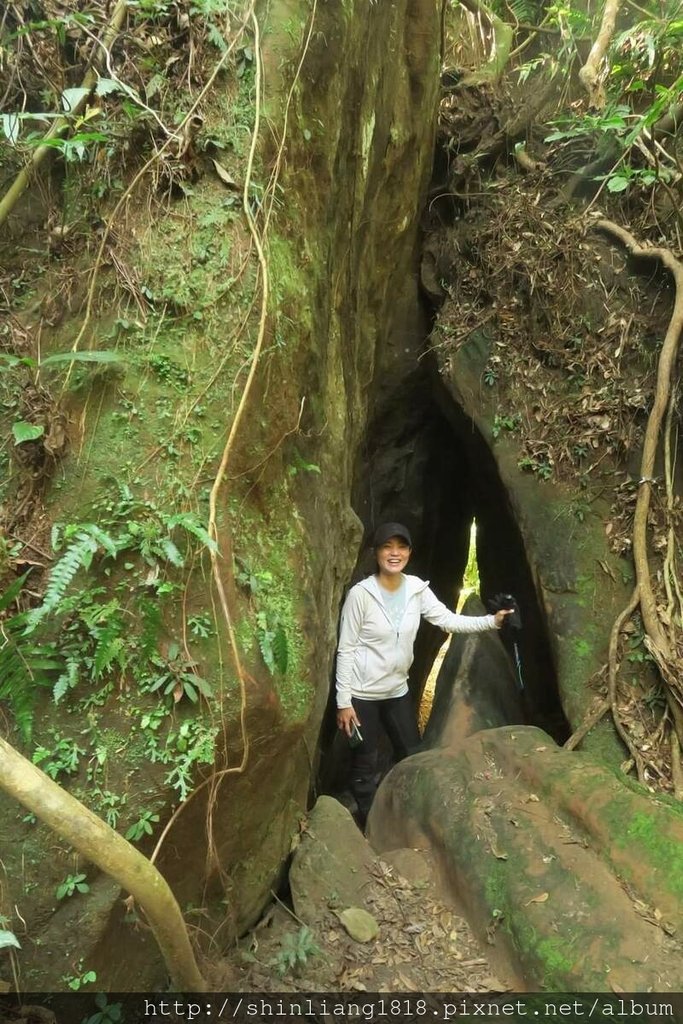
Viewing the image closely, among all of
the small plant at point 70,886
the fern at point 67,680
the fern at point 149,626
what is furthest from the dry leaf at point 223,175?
the small plant at point 70,886

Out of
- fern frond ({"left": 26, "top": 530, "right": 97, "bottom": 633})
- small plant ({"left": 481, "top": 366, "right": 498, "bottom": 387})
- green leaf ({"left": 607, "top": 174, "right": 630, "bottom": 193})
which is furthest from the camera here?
small plant ({"left": 481, "top": 366, "right": 498, "bottom": 387})

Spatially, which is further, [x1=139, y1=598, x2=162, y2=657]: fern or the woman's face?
the woman's face

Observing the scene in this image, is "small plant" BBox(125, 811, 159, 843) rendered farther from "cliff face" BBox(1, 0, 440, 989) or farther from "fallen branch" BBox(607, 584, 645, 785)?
"fallen branch" BBox(607, 584, 645, 785)

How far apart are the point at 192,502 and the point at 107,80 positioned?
2.05 meters

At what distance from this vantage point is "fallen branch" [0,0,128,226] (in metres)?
3.22

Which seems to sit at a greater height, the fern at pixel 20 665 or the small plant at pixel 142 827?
the fern at pixel 20 665

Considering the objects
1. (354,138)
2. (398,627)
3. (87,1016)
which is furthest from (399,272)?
(87,1016)

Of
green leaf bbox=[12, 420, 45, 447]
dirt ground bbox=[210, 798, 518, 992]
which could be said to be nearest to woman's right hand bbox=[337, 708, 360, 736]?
dirt ground bbox=[210, 798, 518, 992]

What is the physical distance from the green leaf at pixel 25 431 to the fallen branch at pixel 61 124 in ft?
3.78

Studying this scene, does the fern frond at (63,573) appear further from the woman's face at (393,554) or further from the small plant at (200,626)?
the woman's face at (393,554)

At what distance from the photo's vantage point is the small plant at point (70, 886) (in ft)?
8.29

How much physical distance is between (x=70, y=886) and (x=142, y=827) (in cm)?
32

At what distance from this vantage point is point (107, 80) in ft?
10.3

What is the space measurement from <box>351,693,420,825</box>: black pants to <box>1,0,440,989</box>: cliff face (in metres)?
0.75
